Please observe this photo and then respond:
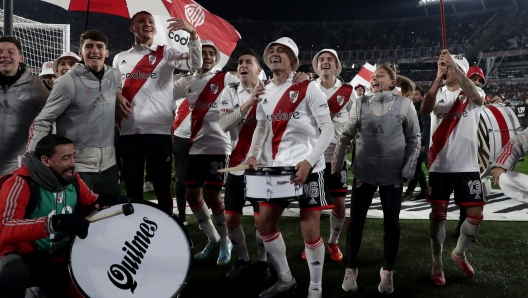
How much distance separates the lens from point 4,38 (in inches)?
155

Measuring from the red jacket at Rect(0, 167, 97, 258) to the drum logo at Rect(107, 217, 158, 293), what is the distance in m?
0.44

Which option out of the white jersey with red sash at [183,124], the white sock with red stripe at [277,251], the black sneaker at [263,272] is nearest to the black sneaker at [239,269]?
the black sneaker at [263,272]

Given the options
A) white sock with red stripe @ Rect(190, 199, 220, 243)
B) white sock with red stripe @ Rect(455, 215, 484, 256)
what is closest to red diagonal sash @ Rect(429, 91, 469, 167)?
white sock with red stripe @ Rect(455, 215, 484, 256)

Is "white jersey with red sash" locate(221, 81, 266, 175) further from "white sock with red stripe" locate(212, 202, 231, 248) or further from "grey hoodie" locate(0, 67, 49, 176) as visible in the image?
"grey hoodie" locate(0, 67, 49, 176)

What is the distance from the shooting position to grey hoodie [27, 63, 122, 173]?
12.1ft

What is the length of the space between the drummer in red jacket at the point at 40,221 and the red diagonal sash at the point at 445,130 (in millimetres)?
2873

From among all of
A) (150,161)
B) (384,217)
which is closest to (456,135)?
(384,217)

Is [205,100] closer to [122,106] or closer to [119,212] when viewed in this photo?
[122,106]

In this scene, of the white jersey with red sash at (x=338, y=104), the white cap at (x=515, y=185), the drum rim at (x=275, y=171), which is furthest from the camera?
the white jersey with red sash at (x=338, y=104)

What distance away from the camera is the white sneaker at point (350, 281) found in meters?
3.99

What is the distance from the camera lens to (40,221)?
2770 millimetres

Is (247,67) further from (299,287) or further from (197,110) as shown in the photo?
(299,287)

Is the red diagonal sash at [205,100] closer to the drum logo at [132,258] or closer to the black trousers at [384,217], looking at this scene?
the black trousers at [384,217]

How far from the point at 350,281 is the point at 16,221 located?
2.49 m
